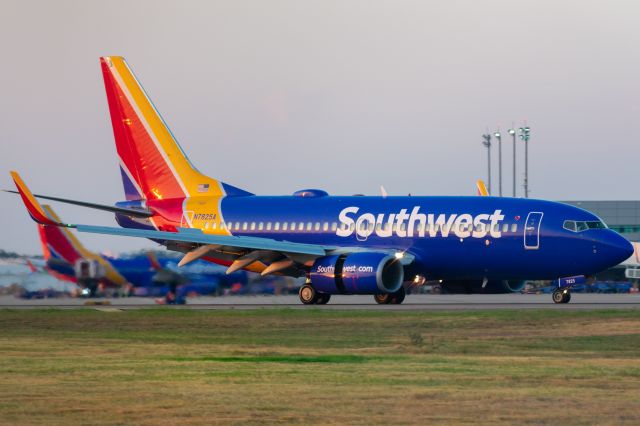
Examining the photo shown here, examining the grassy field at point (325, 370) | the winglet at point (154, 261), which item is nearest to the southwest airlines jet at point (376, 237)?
the winglet at point (154, 261)

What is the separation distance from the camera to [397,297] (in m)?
48.3

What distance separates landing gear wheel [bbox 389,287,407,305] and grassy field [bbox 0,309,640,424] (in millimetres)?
11599

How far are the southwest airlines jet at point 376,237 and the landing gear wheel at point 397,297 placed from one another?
0.20 ft

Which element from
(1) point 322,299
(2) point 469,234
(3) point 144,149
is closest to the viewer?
(2) point 469,234

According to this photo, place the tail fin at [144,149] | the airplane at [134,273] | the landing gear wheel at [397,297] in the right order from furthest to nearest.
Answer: the tail fin at [144,149] → the landing gear wheel at [397,297] → the airplane at [134,273]

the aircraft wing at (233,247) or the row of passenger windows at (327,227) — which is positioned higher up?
the row of passenger windows at (327,227)

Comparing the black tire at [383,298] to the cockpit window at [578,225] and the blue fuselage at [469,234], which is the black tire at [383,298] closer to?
the blue fuselage at [469,234]

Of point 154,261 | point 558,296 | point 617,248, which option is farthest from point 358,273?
point 617,248

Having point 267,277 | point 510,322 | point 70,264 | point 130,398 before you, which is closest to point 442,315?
point 510,322

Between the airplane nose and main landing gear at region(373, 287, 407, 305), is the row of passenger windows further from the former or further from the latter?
the airplane nose

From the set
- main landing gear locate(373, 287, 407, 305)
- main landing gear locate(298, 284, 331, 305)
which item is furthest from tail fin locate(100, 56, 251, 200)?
main landing gear locate(373, 287, 407, 305)

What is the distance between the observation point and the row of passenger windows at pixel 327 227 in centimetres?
4625

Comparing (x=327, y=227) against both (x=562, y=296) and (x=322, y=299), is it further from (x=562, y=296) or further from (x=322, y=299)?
(x=562, y=296)

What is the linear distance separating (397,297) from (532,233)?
590 cm
